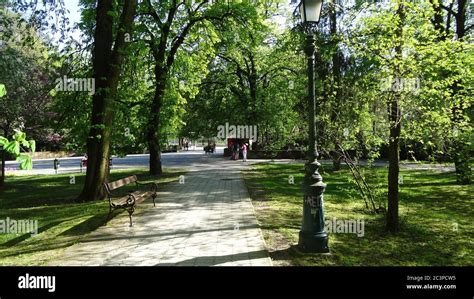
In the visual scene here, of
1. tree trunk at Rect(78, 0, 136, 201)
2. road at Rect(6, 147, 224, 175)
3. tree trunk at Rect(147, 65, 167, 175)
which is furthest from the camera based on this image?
road at Rect(6, 147, 224, 175)

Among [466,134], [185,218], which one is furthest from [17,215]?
[466,134]

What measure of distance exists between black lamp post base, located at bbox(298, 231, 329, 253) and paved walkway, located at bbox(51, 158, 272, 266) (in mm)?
771

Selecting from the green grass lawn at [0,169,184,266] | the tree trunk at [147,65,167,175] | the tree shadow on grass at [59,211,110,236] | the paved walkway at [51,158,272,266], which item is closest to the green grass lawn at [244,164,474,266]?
the paved walkway at [51,158,272,266]

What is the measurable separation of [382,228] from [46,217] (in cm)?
851

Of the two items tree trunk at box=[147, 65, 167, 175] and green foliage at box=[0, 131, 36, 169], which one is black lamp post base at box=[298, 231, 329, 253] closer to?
green foliage at box=[0, 131, 36, 169]

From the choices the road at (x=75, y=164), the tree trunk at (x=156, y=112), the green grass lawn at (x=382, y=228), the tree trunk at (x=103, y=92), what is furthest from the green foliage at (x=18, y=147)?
the road at (x=75, y=164)

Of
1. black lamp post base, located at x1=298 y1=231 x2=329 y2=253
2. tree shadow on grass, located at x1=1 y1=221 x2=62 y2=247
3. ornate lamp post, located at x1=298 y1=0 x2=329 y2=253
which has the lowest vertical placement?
tree shadow on grass, located at x1=1 y1=221 x2=62 y2=247

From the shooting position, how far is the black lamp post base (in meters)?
6.82

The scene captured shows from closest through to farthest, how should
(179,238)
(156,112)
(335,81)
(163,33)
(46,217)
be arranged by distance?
(179,238), (46,217), (335,81), (156,112), (163,33)

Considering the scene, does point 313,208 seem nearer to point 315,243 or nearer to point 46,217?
point 315,243

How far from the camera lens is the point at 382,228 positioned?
9008mm

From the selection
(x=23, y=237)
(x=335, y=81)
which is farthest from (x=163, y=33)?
(x=23, y=237)

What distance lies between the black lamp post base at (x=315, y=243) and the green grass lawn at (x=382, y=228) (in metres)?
0.12

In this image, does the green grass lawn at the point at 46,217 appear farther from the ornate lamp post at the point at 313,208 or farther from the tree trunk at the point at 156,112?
the ornate lamp post at the point at 313,208
